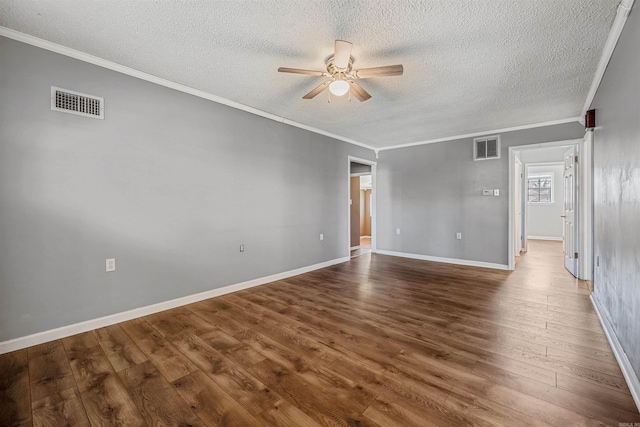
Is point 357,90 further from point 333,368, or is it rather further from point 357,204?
point 357,204

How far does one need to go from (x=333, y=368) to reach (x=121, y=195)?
256 cm

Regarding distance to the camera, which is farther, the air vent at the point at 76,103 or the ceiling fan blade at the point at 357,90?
the ceiling fan blade at the point at 357,90

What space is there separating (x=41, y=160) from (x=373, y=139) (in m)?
4.96

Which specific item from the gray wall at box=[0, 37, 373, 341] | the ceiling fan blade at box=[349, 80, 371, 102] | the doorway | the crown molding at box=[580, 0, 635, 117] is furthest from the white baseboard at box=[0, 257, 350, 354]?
the crown molding at box=[580, 0, 635, 117]

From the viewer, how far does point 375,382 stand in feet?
5.74

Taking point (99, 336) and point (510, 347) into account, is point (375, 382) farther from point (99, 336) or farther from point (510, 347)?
point (99, 336)

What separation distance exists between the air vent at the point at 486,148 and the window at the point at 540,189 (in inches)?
202

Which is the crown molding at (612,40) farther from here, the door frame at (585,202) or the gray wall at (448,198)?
the gray wall at (448,198)

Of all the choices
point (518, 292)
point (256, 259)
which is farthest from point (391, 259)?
point (256, 259)

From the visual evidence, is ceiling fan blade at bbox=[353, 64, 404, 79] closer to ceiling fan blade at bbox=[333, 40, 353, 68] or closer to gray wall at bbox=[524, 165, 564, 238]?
ceiling fan blade at bbox=[333, 40, 353, 68]

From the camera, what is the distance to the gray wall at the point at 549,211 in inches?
316

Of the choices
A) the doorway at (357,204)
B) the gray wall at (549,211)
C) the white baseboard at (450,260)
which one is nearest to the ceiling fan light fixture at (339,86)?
the doorway at (357,204)

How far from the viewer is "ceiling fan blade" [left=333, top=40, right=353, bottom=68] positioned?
2.01 metres

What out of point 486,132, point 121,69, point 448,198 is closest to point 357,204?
point 448,198
